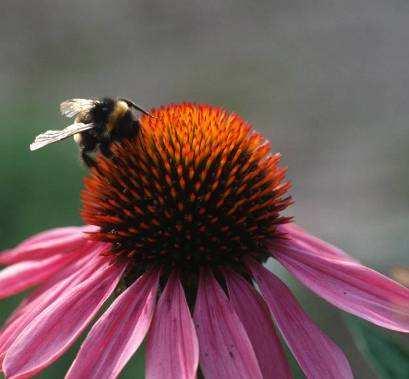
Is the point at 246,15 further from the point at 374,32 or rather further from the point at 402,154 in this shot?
the point at 402,154

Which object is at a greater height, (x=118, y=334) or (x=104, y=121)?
(x=104, y=121)

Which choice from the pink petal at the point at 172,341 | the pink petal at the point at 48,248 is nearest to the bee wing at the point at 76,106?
the pink petal at the point at 48,248

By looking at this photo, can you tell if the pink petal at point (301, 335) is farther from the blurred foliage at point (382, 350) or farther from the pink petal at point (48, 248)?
the pink petal at point (48, 248)

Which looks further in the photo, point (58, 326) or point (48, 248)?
point (48, 248)

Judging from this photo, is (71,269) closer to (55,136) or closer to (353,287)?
(55,136)

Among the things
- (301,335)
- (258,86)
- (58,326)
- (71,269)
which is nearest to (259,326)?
(301,335)

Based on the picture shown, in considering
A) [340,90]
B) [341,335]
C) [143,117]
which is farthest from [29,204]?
[340,90]
